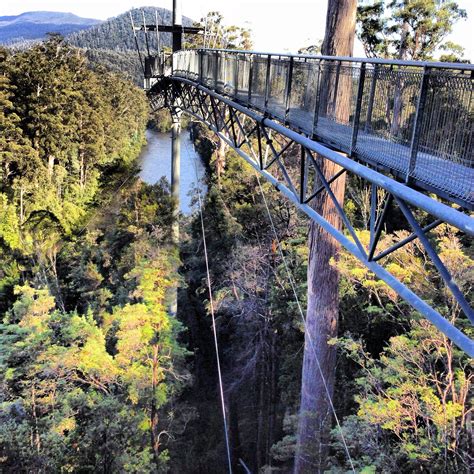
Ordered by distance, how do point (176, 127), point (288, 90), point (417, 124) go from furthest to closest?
point (176, 127) < point (288, 90) < point (417, 124)

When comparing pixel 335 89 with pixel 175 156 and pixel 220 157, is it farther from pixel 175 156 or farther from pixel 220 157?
pixel 220 157

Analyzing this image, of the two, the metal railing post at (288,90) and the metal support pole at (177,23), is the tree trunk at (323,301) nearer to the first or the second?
the metal railing post at (288,90)

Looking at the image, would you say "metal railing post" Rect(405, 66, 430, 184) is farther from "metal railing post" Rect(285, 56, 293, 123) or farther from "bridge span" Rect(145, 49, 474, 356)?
"metal railing post" Rect(285, 56, 293, 123)

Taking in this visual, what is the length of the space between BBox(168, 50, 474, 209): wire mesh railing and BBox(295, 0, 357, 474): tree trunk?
7.2 inches

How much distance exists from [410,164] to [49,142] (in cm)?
2671

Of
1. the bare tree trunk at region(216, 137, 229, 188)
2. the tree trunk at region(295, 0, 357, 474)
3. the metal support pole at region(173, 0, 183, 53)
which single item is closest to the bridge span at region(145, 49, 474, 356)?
the tree trunk at region(295, 0, 357, 474)

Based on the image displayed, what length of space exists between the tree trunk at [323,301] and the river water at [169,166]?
19832 mm

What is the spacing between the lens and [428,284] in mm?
7898

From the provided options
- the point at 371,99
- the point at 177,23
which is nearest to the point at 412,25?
the point at 177,23

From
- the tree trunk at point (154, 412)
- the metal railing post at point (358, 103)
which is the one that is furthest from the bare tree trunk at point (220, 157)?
the metal railing post at point (358, 103)

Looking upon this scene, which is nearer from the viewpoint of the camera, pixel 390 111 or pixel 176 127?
pixel 390 111

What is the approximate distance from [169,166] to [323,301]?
39.3 m

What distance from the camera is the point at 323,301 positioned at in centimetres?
710

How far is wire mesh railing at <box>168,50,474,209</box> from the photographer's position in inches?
121
